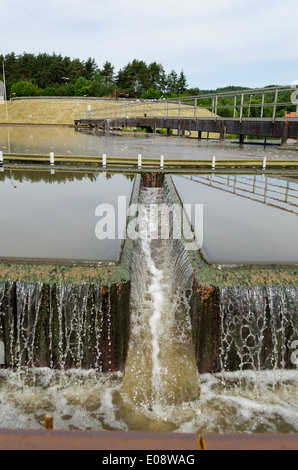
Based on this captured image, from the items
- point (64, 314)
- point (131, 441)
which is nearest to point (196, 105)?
point (64, 314)

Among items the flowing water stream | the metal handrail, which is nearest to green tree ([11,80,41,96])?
the metal handrail

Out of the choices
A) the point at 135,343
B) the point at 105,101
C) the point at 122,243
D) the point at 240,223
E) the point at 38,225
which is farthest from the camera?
the point at 105,101

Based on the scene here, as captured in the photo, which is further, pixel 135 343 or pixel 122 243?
pixel 122 243

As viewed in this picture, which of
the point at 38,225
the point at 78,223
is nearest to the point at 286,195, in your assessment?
the point at 78,223

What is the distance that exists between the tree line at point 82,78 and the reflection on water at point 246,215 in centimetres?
9063

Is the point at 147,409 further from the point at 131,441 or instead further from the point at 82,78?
the point at 82,78

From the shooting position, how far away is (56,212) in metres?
9.73

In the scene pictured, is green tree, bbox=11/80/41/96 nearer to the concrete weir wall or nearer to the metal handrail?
the metal handrail

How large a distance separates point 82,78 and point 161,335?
116 meters

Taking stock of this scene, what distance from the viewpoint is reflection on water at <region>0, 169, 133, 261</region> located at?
694cm

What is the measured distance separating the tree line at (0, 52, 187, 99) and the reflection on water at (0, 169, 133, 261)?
90463mm
